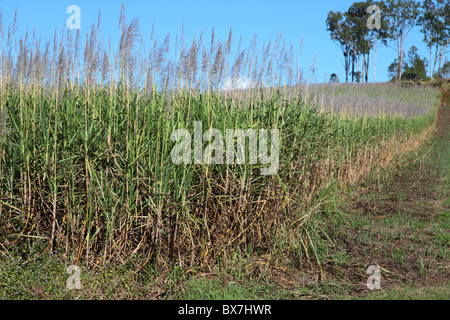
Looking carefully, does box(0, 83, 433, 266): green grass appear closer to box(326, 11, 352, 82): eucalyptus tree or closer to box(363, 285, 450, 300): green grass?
box(363, 285, 450, 300): green grass

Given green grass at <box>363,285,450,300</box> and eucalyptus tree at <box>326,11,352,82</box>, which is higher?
eucalyptus tree at <box>326,11,352,82</box>

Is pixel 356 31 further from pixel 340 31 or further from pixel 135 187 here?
pixel 135 187

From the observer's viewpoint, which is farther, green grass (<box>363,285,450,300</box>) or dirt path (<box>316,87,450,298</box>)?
dirt path (<box>316,87,450,298</box>)

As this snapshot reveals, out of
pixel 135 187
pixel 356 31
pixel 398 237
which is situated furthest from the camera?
pixel 356 31

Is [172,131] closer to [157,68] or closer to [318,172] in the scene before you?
[157,68]

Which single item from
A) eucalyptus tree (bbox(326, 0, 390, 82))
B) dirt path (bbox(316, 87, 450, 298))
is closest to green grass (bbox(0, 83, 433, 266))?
dirt path (bbox(316, 87, 450, 298))

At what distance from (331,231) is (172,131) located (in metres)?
2.68

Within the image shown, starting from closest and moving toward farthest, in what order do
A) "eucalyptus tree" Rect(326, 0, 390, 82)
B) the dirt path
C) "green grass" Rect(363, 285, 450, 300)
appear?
1. "green grass" Rect(363, 285, 450, 300)
2. the dirt path
3. "eucalyptus tree" Rect(326, 0, 390, 82)

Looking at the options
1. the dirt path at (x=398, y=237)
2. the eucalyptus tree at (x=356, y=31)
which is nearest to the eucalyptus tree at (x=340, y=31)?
the eucalyptus tree at (x=356, y=31)

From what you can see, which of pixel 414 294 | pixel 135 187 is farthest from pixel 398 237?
pixel 135 187

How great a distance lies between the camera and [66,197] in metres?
3.50

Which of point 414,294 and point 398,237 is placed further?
point 398,237

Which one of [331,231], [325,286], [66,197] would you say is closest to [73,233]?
[66,197]

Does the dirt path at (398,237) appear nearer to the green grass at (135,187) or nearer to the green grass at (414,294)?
the green grass at (414,294)
